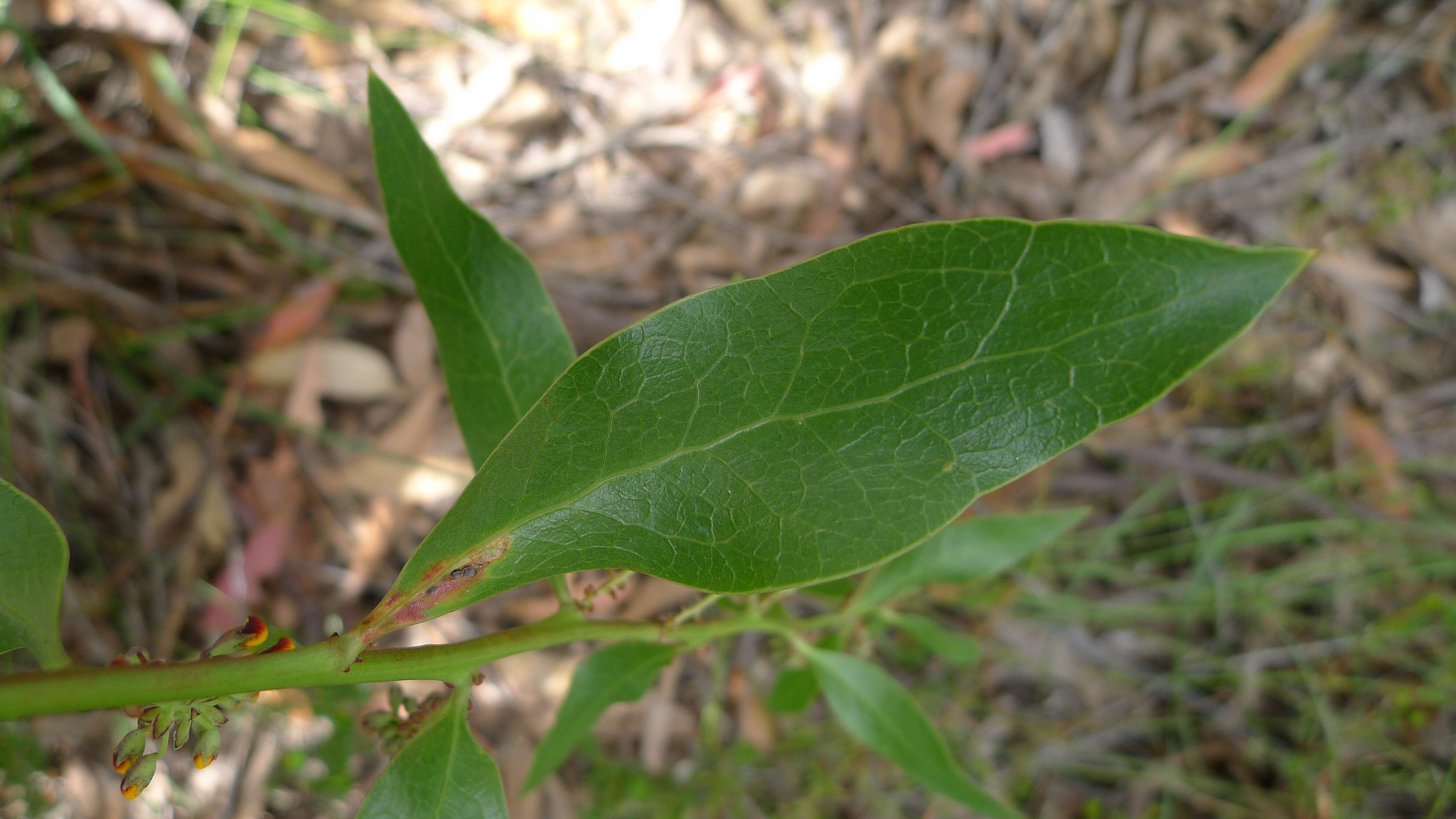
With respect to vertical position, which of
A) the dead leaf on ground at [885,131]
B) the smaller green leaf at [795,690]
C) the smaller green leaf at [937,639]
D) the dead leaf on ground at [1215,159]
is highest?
the dead leaf on ground at [1215,159]

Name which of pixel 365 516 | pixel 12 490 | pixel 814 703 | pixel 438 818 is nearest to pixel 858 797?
pixel 814 703

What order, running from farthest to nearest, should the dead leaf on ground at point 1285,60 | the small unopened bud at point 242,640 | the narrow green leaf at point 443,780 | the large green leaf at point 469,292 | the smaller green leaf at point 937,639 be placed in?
the dead leaf on ground at point 1285,60, the smaller green leaf at point 937,639, the large green leaf at point 469,292, the narrow green leaf at point 443,780, the small unopened bud at point 242,640

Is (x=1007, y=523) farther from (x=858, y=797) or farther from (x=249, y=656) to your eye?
(x=858, y=797)

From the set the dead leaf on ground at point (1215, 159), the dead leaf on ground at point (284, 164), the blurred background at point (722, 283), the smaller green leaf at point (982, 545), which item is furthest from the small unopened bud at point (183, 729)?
the dead leaf on ground at point (1215, 159)

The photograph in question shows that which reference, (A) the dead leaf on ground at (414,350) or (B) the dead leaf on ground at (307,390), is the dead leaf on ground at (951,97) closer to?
(A) the dead leaf on ground at (414,350)

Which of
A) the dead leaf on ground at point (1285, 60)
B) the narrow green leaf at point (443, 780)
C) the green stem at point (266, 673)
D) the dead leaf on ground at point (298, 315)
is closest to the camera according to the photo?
the green stem at point (266, 673)

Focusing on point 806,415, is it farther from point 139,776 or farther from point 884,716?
point 884,716

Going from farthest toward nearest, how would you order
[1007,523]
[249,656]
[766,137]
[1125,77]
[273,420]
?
[1125,77], [766,137], [273,420], [1007,523], [249,656]
